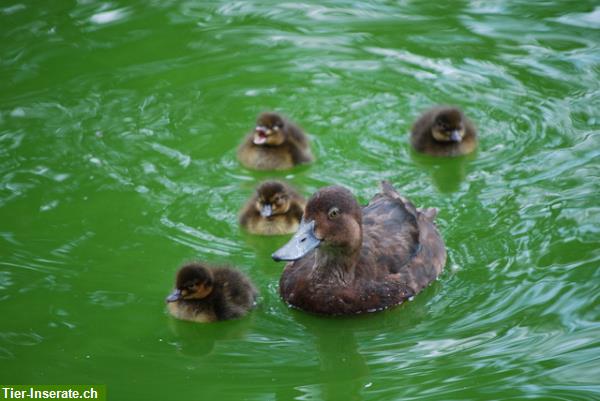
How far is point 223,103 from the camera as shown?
9391mm

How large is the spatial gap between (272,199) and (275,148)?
1.00 meters

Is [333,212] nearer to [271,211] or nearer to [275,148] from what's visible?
[271,211]

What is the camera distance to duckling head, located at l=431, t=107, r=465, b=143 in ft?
27.5

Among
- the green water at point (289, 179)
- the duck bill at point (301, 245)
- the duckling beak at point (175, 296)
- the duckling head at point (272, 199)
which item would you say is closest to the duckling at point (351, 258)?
the duck bill at point (301, 245)

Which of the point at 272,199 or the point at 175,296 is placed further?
the point at 272,199

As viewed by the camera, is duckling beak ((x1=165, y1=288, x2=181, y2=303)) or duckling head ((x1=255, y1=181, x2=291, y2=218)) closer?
duckling beak ((x1=165, y1=288, x2=181, y2=303))

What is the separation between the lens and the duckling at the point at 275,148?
8453 mm

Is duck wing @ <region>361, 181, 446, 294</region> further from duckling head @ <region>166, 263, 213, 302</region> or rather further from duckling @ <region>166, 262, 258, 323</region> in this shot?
duckling head @ <region>166, 263, 213, 302</region>

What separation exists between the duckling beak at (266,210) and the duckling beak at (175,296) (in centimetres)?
122

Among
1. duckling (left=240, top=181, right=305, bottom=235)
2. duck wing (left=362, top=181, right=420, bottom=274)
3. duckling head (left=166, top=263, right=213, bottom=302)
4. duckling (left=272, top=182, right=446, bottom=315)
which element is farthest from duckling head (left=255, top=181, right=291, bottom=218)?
duckling head (left=166, top=263, right=213, bottom=302)

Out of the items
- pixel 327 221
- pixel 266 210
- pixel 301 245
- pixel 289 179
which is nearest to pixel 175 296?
pixel 301 245

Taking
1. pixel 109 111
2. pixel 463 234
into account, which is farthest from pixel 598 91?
pixel 109 111

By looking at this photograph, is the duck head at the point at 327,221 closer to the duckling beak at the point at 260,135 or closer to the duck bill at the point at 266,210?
the duck bill at the point at 266,210

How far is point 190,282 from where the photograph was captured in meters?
6.37
